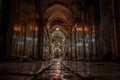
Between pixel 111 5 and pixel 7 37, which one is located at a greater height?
pixel 111 5

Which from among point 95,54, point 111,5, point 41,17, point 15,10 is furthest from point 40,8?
point 111,5

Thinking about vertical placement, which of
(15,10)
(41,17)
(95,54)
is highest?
(41,17)

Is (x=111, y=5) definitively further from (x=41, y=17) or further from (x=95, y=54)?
(x=41, y=17)

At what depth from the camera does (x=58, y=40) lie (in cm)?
4150

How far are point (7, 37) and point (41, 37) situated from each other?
11.5m

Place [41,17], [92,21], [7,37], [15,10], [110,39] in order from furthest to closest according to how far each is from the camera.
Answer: [41,17] < [92,21] < [15,10] < [110,39] < [7,37]

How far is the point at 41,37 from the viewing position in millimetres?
17000

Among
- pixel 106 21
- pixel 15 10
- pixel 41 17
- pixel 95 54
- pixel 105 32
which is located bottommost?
pixel 95 54

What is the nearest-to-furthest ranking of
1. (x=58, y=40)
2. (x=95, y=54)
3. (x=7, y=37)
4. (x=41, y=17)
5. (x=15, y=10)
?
1. (x=7, y=37)
2. (x=15, y=10)
3. (x=95, y=54)
4. (x=41, y=17)
5. (x=58, y=40)

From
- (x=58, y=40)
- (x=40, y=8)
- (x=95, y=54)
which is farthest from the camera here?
(x=58, y=40)

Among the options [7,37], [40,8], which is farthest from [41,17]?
[7,37]

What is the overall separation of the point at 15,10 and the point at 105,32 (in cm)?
350

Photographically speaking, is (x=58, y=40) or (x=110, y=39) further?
(x=58, y=40)

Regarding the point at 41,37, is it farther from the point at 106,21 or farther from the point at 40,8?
the point at 106,21
